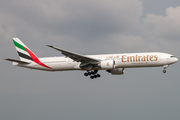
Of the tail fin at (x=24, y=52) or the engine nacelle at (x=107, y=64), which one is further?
the tail fin at (x=24, y=52)

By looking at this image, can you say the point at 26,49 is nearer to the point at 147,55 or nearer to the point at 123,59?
the point at 123,59

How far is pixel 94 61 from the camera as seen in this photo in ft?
141

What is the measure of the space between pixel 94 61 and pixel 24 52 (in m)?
13.4

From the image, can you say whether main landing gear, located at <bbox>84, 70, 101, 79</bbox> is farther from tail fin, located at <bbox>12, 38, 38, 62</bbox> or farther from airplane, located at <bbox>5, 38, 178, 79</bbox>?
tail fin, located at <bbox>12, 38, 38, 62</bbox>

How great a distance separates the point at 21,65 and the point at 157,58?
2231 cm

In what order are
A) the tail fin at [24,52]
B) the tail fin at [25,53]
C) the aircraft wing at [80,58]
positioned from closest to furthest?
the aircraft wing at [80,58] → the tail fin at [25,53] → the tail fin at [24,52]

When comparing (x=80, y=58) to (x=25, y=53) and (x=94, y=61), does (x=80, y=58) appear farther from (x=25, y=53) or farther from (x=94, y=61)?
(x=25, y=53)

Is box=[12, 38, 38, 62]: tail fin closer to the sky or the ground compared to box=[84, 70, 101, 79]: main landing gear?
closer to the sky

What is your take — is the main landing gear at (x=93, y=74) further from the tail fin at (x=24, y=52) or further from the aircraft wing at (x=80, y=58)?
the tail fin at (x=24, y=52)

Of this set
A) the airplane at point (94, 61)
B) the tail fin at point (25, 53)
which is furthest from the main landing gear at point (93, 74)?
the tail fin at point (25, 53)

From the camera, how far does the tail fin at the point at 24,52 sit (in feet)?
155

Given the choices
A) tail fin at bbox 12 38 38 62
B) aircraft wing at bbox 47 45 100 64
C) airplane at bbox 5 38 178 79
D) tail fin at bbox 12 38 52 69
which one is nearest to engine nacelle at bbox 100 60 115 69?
airplane at bbox 5 38 178 79

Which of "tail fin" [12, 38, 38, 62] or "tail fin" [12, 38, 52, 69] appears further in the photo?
"tail fin" [12, 38, 38, 62]

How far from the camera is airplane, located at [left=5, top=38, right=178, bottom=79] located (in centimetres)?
4159
